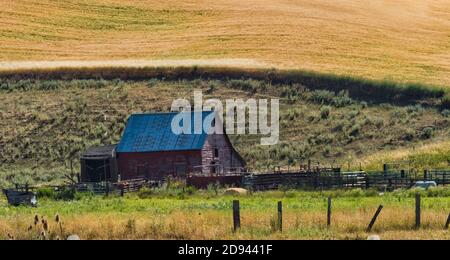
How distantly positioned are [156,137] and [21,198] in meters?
14.5

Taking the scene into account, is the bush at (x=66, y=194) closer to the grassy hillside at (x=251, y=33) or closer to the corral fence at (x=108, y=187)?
the corral fence at (x=108, y=187)

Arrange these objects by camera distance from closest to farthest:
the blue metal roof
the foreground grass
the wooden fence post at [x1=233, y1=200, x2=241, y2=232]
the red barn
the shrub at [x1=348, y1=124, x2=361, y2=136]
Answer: the foreground grass → the wooden fence post at [x1=233, y1=200, x2=241, y2=232] → the red barn → the blue metal roof → the shrub at [x1=348, y1=124, x2=361, y2=136]

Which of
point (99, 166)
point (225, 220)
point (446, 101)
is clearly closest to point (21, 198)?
point (99, 166)

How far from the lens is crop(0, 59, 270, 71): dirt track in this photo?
7694 cm

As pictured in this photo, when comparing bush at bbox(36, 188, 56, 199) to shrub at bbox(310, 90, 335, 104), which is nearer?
bush at bbox(36, 188, 56, 199)

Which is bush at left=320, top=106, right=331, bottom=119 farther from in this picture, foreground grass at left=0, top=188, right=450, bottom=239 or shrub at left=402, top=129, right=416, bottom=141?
foreground grass at left=0, top=188, right=450, bottom=239

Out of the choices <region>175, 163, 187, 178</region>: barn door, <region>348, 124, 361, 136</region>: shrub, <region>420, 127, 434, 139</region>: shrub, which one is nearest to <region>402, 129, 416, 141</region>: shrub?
<region>420, 127, 434, 139</region>: shrub

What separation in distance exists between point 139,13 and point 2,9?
370 inches

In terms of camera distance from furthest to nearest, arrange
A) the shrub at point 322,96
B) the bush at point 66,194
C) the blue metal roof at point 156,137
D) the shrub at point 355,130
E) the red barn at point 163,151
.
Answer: the shrub at point 322,96
the shrub at point 355,130
the blue metal roof at point 156,137
the red barn at point 163,151
the bush at point 66,194

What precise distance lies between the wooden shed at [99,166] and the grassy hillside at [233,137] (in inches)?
79.3

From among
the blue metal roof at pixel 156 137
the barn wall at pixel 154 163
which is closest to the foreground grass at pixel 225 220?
the barn wall at pixel 154 163

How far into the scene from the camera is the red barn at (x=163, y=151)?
192 feet

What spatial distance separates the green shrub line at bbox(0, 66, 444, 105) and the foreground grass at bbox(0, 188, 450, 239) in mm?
30193
